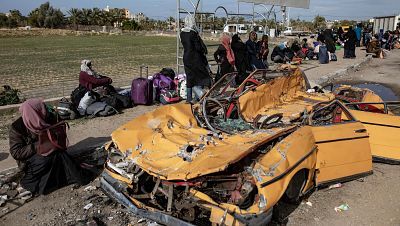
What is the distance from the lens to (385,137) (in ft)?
18.5

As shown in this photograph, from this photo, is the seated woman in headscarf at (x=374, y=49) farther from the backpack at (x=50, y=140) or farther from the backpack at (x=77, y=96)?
the backpack at (x=50, y=140)

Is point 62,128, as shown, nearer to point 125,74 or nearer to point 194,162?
point 194,162

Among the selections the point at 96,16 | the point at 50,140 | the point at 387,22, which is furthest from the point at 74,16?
the point at 50,140

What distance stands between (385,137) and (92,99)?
5787mm

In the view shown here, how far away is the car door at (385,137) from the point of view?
18.3ft

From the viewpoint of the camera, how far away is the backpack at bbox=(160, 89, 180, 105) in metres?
9.20

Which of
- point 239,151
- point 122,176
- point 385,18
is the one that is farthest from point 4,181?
point 385,18

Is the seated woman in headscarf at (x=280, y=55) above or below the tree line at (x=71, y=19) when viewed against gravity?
below

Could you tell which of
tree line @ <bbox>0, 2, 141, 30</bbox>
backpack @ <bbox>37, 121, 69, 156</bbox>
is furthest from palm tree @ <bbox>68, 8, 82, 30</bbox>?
backpack @ <bbox>37, 121, 69, 156</bbox>

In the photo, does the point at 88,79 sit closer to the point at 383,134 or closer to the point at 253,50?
the point at 253,50

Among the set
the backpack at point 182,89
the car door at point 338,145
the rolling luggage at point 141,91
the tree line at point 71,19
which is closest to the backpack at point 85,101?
the rolling luggage at point 141,91

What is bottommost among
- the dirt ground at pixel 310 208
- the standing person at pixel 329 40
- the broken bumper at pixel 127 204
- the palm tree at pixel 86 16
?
the dirt ground at pixel 310 208

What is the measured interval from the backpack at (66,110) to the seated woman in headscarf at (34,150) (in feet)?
9.92

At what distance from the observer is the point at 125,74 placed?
49.6ft
